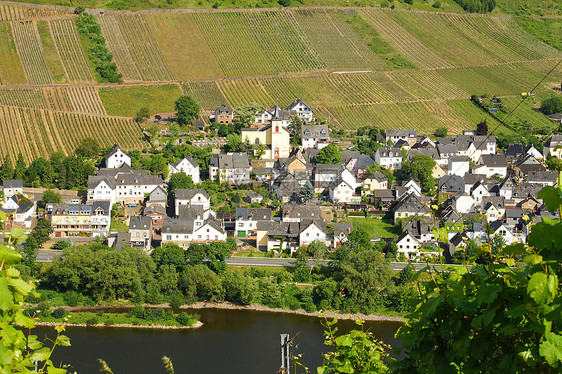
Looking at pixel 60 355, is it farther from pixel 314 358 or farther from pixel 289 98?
Result: pixel 289 98

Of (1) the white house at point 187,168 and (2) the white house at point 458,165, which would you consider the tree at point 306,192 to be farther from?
(2) the white house at point 458,165

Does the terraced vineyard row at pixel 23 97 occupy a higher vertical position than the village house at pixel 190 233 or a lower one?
higher

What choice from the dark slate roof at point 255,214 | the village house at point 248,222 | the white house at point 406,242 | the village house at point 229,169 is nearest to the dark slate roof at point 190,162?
the village house at point 229,169

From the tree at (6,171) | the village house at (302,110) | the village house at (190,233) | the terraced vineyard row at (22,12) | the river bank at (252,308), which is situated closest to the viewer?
the river bank at (252,308)

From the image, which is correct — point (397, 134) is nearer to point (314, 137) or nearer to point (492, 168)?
point (314, 137)

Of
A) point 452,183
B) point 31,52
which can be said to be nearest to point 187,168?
point 452,183

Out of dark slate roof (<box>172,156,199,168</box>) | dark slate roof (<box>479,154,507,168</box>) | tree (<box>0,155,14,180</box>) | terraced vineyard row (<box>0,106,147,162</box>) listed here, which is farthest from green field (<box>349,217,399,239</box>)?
tree (<box>0,155,14,180</box>)

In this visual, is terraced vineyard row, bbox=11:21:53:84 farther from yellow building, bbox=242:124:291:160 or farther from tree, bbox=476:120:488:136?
tree, bbox=476:120:488:136
